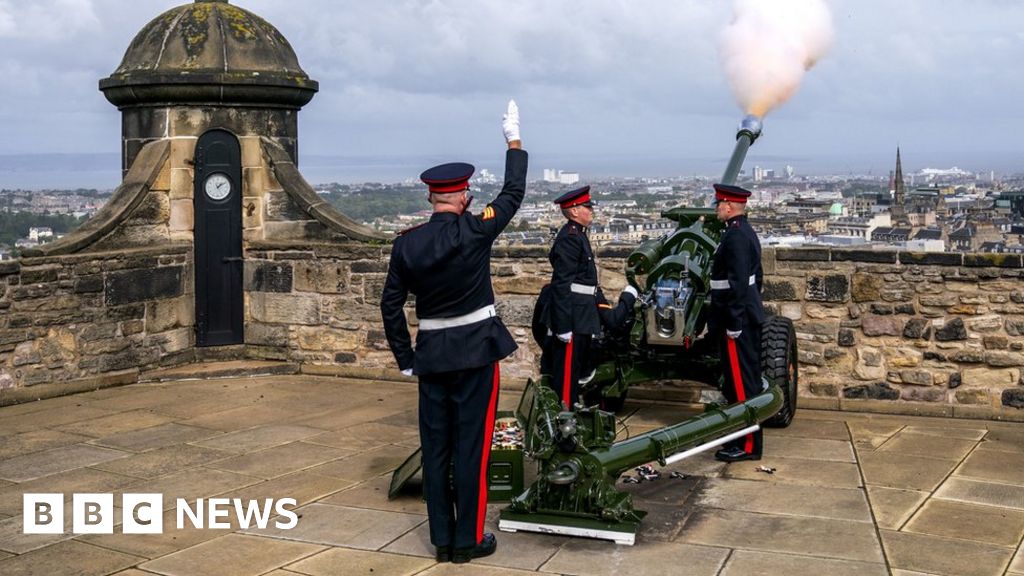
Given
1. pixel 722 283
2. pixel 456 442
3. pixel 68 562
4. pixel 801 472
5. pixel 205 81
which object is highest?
pixel 205 81

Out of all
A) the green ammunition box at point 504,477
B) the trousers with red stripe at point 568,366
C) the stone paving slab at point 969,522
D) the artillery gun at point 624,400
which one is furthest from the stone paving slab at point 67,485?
the stone paving slab at point 969,522

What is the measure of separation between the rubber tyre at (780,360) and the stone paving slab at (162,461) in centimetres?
327

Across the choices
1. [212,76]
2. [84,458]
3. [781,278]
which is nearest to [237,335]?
[212,76]

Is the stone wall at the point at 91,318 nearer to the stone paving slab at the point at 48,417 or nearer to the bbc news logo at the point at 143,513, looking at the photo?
the stone paving slab at the point at 48,417

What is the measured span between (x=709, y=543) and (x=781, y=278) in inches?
149

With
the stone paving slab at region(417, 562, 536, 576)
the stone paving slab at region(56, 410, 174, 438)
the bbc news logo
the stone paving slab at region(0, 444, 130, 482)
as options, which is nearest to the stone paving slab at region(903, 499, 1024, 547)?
the stone paving slab at region(417, 562, 536, 576)

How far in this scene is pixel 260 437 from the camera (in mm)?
7742

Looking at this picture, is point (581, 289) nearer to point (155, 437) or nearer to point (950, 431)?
point (950, 431)

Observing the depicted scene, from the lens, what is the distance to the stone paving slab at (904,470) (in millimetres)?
6484

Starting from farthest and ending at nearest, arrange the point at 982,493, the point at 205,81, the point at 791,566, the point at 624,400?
the point at 205,81 → the point at 624,400 → the point at 982,493 → the point at 791,566

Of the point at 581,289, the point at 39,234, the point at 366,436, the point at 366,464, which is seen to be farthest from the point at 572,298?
the point at 39,234

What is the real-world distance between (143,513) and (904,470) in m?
3.88

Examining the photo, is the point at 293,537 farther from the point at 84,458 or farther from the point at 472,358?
the point at 84,458

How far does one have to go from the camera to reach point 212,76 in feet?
32.7
